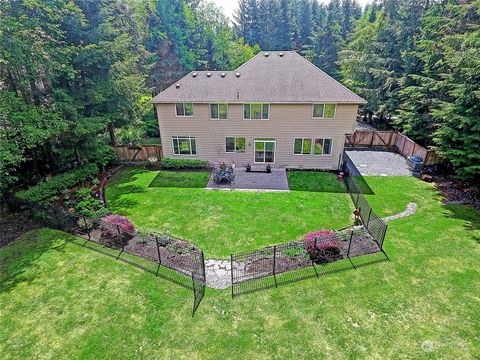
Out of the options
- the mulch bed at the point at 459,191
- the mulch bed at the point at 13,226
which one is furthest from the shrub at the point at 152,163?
the mulch bed at the point at 459,191

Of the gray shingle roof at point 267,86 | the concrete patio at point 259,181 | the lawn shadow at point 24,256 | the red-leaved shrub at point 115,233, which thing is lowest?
the concrete patio at point 259,181

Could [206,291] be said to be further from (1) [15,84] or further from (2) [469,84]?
(2) [469,84]

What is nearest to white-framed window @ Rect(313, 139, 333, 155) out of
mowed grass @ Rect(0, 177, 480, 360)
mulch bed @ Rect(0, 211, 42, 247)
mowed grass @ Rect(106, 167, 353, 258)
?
mowed grass @ Rect(106, 167, 353, 258)

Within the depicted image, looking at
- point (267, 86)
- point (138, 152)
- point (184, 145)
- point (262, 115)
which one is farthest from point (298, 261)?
point (138, 152)

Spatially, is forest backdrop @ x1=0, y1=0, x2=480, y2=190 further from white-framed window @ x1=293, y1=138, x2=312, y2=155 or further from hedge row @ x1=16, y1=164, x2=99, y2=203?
white-framed window @ x1=293, y1=138, x2=312, y2=155

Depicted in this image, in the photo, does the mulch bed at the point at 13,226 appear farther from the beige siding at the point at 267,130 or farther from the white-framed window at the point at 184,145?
the white-framed window at the point at 184,145

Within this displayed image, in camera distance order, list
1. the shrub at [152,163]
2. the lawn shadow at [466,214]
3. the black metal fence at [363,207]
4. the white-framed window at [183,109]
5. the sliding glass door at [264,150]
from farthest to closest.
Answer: the shrub at [152,163] < the sliding glass door at [264,150] < the white-framed window at [183,109] < the lawn shadow at [466,214] < the black metal fence at [363,207]

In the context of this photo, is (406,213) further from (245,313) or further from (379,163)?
(245,313)
